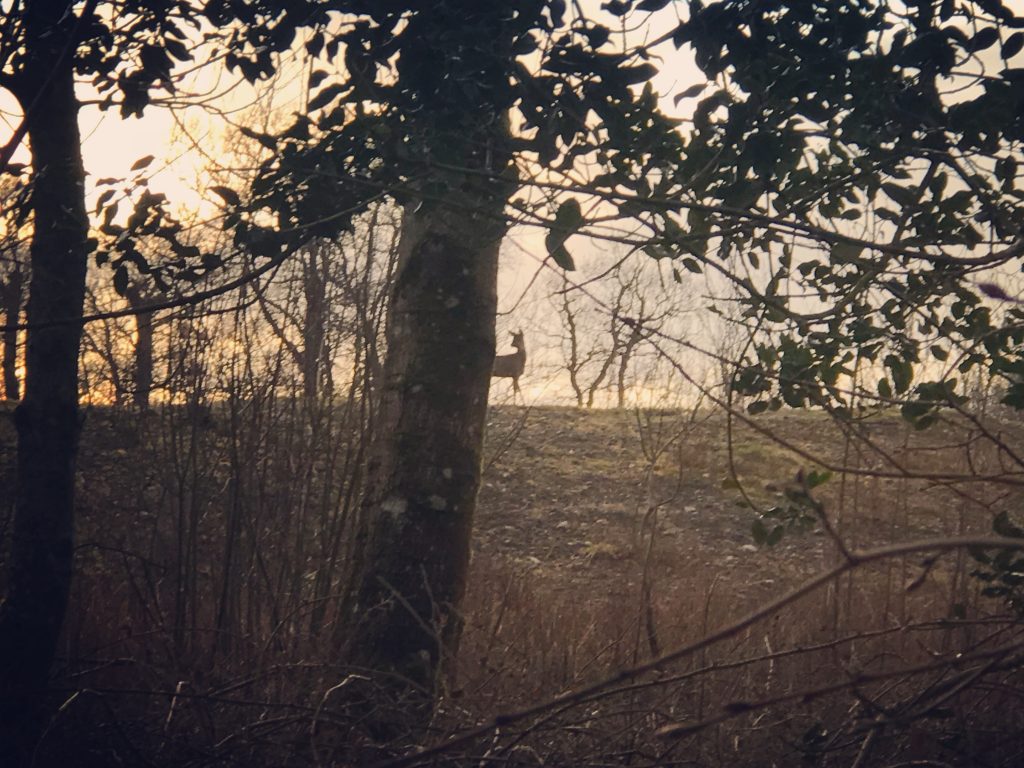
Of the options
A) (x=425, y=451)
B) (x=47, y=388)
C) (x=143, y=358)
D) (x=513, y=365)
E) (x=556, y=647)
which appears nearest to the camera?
(x=47, y=388)

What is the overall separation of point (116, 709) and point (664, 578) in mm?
7423

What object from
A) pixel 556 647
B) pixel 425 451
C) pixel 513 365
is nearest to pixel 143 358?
pixel 425 451

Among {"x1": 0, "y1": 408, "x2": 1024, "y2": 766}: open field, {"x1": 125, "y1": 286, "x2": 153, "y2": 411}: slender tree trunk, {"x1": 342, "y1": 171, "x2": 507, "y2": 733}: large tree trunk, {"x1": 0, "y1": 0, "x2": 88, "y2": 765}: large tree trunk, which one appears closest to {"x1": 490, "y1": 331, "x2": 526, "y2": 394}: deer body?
{"x1": 0, "y1": 408, "x2": 1024, "y2": 766}: open field

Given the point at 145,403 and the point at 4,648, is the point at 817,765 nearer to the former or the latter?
the point at 4,648

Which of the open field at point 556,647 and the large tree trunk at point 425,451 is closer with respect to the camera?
the open field at point 556,647

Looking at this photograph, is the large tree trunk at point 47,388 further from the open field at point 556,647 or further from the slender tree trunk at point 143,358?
the slender tree trunk at point 143,358

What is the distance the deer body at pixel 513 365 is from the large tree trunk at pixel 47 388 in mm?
15822

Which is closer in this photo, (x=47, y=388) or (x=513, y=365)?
(x=47, y=388)

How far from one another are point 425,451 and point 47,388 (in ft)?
5.00

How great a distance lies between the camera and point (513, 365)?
19469 millimetres

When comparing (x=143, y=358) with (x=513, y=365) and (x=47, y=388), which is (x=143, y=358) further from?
(x=513, y=365)

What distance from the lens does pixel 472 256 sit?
4.09m

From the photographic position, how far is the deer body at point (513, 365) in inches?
759

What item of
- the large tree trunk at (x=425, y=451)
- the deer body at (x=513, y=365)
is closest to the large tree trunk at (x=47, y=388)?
the large tree trunk at (x=425, y=451)
